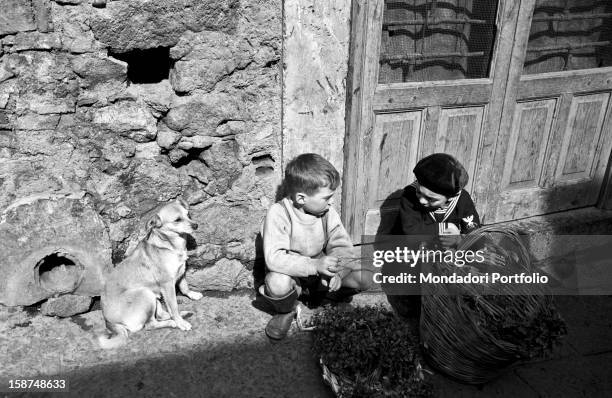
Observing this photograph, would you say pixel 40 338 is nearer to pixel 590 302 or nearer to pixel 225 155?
pixel 225 155

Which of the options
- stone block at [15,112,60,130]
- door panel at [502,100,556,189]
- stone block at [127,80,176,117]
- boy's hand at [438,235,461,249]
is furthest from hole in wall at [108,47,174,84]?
door panel at [502,100,556,189]

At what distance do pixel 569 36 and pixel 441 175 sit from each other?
1.73 metres

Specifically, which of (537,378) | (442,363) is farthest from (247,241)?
(537,378)

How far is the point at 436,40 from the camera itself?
388cm

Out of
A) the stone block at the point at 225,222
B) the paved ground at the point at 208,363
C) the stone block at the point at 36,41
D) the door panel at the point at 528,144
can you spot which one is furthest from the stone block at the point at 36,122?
the door panel at the point at 528,144

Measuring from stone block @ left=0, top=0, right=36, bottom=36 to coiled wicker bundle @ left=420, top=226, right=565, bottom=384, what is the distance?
2.68 metres

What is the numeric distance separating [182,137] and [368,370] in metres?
1.85

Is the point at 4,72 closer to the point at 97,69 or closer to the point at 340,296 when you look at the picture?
the point at 97,69

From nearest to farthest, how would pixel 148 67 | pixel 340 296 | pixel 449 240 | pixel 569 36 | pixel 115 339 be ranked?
pixel 115 339 → pixel 449 240 → pixel 148 67 → pixel 340 296 → pixel 569 36

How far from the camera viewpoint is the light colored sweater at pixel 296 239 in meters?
3.47

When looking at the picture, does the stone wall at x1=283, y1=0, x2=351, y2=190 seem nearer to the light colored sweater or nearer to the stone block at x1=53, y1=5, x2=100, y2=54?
the light colored sweater

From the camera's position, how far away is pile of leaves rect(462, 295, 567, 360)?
2.97m

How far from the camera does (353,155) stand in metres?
3.86

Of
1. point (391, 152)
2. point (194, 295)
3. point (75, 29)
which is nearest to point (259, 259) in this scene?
point (194, 295)
